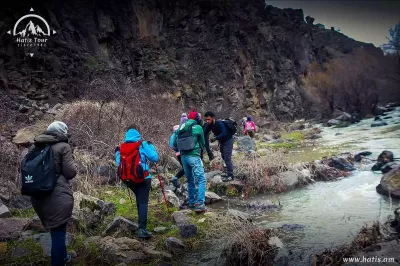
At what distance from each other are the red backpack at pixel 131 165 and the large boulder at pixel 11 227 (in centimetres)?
184

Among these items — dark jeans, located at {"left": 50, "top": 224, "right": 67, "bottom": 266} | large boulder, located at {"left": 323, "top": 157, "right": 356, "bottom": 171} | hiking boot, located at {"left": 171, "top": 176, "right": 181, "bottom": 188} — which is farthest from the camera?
large boulder, located at {"left": 323, "top": 157, "right": 356, "bottom": 171}

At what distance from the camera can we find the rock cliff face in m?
20.6

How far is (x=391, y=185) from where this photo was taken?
7.46 metres

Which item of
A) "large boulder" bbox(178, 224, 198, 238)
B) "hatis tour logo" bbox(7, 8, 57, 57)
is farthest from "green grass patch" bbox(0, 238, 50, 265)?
"hatis tour logo" bbox(7, 8, 57, 57)

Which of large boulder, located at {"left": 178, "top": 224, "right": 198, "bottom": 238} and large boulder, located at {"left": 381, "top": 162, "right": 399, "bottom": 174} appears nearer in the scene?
large boulder, located at {"left": 178, "top": 224, "right": 198, "bottom": 238}

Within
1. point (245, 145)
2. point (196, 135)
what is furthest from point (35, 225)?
point (245, 145)

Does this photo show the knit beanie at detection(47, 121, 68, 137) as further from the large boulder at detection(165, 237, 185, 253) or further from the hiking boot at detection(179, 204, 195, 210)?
the hiking boot at detection(179, 204, 195, 210)

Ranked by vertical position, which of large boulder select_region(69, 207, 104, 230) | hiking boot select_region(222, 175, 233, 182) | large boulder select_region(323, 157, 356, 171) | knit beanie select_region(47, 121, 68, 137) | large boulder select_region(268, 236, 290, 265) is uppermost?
knit beanie select_region(47, 121, 68, 137)

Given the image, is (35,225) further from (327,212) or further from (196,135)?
(327,212)

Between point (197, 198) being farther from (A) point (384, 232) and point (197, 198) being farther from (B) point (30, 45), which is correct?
(B) point (30, 45)

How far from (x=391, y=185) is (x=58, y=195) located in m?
6.80

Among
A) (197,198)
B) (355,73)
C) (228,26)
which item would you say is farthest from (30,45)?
(355,73)

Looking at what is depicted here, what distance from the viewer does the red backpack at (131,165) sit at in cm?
511

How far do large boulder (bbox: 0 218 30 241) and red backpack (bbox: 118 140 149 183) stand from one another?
1.84 metres
